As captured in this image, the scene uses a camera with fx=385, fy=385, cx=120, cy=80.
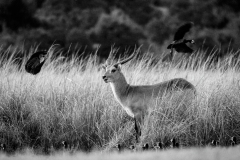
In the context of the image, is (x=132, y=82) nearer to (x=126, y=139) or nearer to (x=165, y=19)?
(x=126, y=139)

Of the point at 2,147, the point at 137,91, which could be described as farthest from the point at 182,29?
the point at 2,147

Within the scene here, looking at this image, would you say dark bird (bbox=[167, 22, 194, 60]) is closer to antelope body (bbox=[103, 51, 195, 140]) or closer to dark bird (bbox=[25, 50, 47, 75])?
antelope body (bbox=[103, 51, 195, 140])

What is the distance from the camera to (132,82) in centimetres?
683

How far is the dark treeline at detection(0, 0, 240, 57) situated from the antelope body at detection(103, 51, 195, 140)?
14.7 metres

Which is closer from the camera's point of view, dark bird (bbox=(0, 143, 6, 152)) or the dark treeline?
dark bird (bbox=(0, 143, 6, 152))

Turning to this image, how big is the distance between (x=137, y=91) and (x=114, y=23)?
1813cm

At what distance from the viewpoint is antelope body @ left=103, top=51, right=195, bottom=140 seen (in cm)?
539

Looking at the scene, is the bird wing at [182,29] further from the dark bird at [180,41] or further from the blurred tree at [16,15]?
the blurred tree at [16,15]

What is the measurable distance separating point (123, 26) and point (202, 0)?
6.40 meters

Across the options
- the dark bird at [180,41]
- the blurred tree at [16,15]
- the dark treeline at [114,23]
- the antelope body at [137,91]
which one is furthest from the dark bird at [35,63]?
the blurred tree at [16,15]

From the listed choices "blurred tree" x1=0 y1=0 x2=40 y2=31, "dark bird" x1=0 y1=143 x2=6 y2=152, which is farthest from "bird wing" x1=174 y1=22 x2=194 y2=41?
"blurred tree" x1=0 y1=0 x2=40 y2=31

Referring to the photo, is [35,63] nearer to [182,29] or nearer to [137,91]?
[137,91]

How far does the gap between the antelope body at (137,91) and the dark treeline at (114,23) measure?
14.7 m

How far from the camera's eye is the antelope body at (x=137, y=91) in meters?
5.39
